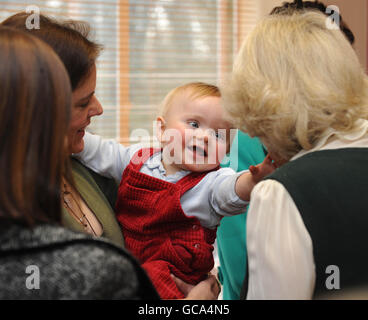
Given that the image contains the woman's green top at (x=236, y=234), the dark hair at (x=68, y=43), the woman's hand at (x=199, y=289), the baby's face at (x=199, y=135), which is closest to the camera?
the dark hair at (x=68, y=43)

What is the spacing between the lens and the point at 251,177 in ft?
4.28

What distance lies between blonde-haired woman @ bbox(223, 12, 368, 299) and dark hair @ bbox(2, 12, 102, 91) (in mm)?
414

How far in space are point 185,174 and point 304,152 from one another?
0.57m

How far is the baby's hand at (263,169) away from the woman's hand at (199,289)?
362 millimetres

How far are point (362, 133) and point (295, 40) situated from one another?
0.25 m

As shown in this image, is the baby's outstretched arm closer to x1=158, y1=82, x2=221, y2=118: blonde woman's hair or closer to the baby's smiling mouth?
the baby's smiling mouth

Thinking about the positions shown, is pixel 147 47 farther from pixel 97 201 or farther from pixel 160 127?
pixel 97 201

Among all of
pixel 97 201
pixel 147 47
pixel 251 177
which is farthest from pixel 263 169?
pixel 147 47

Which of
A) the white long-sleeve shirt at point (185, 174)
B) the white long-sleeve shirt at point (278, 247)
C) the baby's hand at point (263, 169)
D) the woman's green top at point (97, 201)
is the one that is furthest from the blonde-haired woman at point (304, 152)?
the woman's green top at point (97, 201)

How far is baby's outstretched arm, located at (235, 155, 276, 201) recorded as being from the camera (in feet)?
4.07

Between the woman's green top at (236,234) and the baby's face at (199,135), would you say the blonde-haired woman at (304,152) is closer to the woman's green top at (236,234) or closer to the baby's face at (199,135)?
the baby's face at (199,135)

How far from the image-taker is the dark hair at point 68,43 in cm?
119

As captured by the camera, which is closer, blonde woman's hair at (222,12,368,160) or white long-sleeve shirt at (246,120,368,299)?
white long-sleeve shirt at (246,120,368,299)

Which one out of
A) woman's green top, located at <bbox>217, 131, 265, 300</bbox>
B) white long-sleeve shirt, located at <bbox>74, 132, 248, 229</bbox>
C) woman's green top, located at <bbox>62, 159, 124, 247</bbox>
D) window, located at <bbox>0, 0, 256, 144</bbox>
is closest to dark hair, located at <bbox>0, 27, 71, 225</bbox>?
woman's green top, located at <bbox>62, 159, 124, 247</bbox>
